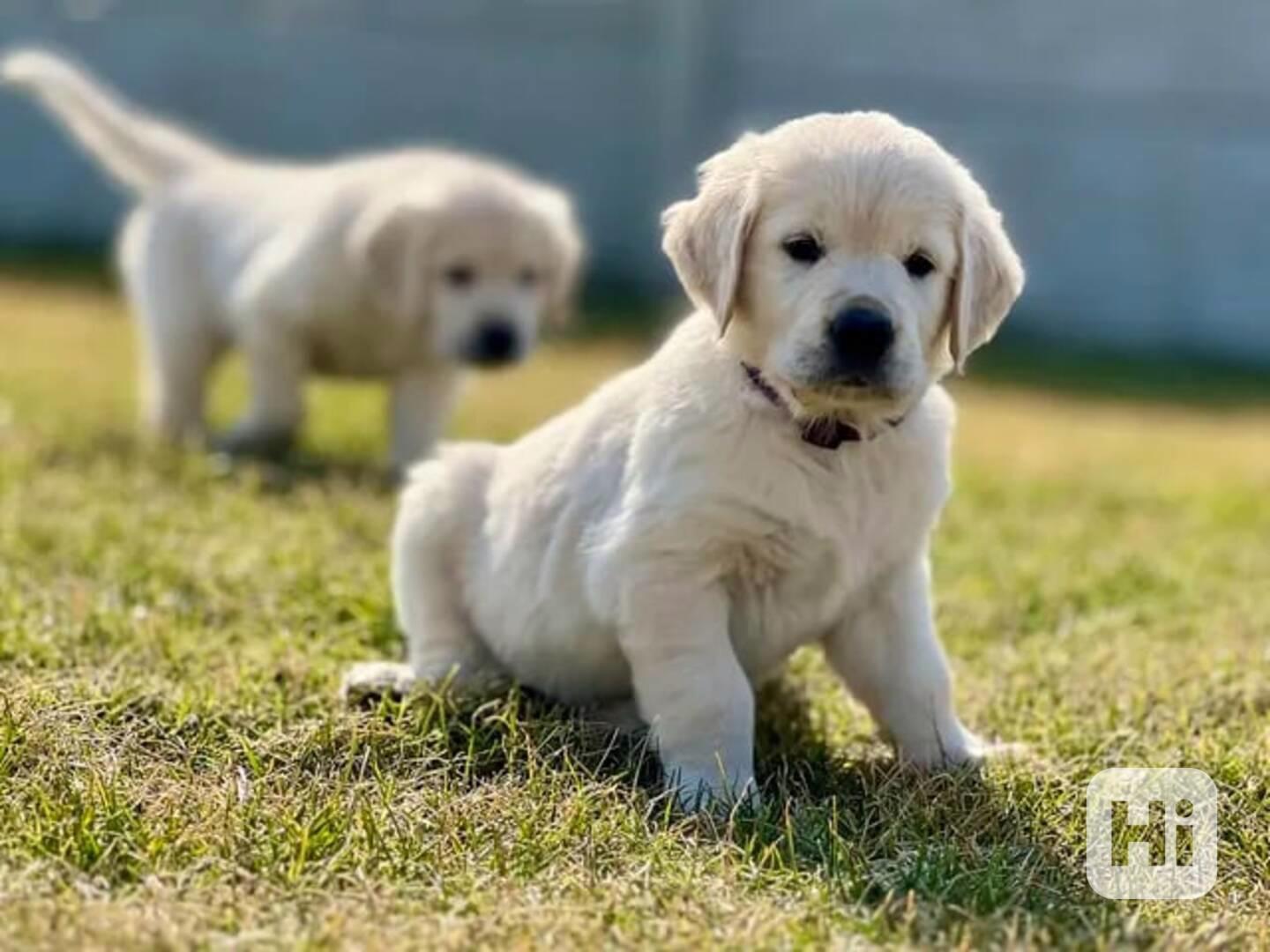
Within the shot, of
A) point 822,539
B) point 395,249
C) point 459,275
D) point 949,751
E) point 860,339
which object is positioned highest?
point 860,339

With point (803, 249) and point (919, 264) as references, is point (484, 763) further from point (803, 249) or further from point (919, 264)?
point (919, 264)

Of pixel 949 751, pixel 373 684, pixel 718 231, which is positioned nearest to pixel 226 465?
pixel 373 684

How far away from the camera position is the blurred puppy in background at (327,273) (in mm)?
6980

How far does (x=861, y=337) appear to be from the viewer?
3.33 meters

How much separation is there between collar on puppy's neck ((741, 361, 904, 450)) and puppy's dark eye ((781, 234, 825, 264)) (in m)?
0.23

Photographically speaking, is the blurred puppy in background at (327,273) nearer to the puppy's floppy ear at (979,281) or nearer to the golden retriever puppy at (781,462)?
the golden retriever puppy at (781,462)

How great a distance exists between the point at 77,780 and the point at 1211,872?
1.87m

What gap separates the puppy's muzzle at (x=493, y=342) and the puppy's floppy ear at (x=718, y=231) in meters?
3.41

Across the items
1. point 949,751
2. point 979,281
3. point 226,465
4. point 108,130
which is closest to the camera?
point 979,281

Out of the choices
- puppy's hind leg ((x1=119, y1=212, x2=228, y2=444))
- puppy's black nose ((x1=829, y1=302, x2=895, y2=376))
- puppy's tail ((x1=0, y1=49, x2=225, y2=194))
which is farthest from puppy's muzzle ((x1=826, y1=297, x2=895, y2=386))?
puppy's tail ((x1=0, y1=49, x2=225, y2=194))

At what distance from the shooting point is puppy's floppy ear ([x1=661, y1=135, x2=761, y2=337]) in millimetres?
3516

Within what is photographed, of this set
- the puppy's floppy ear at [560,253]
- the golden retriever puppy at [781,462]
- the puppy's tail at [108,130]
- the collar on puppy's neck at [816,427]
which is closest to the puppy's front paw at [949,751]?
the golden retriever puppy at [781,462]

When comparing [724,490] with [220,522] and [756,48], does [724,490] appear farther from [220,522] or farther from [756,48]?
[756,48]

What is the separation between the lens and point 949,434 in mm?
3799
